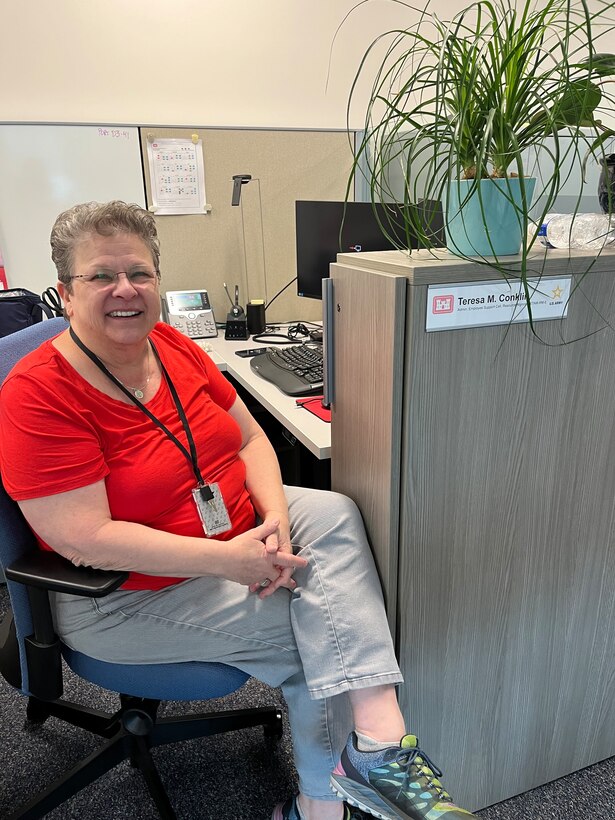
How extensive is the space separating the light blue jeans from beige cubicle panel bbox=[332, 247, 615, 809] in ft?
0.27

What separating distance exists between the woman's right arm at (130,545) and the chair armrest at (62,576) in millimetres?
20

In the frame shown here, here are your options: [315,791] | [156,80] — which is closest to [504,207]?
[315,791]

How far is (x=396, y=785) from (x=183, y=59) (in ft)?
8.70

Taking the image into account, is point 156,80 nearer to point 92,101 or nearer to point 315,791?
point 92,101

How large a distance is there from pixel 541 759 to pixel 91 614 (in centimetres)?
102

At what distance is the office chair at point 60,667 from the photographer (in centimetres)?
95

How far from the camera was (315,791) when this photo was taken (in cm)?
110

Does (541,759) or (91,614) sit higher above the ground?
(91,614)

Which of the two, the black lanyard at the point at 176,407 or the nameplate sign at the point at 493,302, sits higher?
the nameplate sign at the point at 493,302

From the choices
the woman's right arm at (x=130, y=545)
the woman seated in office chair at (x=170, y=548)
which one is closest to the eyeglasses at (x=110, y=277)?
the woman seated in office chair at (x=170, y=548)

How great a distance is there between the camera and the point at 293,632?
3.46ft

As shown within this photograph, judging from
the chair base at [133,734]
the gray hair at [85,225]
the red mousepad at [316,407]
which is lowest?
the chair base at [133,734]

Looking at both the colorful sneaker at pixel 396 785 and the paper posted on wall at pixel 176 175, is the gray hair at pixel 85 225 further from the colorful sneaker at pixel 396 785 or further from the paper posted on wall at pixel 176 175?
the paper posted on wall at pixel 176 175

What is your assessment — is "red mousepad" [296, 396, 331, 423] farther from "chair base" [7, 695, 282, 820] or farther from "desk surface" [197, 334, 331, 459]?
"chair base" [7, 695, 282, 820]
